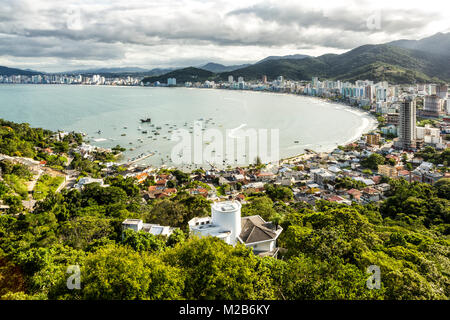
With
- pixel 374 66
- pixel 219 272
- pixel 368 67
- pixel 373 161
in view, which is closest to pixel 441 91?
pixel 374 66

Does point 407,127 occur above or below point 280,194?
above

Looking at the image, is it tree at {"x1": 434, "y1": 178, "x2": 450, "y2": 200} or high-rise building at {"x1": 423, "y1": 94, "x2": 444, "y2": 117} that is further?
high-rise building at {"x1": 423, "y1": 94, "x2": 444, "y2": 117}

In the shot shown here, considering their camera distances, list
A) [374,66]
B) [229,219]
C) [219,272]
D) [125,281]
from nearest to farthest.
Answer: [125,281], [219,272], [229,219], [374,66]

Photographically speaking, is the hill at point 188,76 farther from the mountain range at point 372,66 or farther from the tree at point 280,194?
the tree at point 280,194

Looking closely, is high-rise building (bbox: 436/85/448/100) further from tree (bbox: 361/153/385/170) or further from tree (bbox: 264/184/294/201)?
tree (bbox: 264/184/294/201)

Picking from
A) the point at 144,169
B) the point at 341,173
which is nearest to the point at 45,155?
the point at 144,169

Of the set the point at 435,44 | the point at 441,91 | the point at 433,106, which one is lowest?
the point at 433,106

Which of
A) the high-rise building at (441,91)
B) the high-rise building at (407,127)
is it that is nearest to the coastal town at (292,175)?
the high-rise building at (407,127)

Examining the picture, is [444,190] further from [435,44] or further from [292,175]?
[435,44]

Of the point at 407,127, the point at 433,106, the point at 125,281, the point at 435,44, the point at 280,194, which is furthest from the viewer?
the point at 435,44

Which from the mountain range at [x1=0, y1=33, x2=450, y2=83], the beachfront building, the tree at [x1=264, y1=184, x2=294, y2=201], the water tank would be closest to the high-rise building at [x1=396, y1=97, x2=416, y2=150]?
the tree at [x1=264, y1=184, x2=294, y2=201]

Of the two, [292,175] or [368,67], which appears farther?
[368,67]
